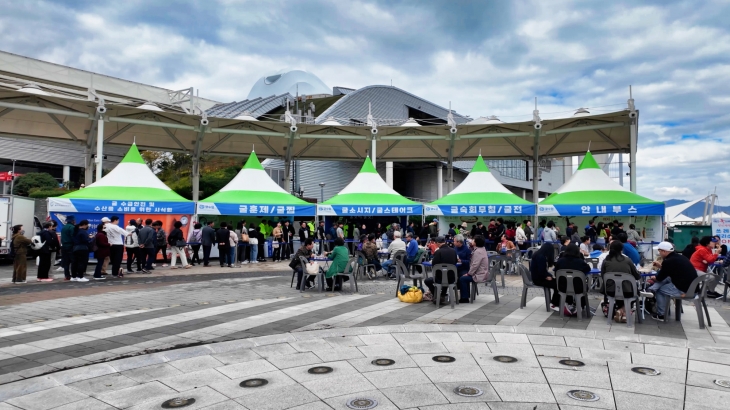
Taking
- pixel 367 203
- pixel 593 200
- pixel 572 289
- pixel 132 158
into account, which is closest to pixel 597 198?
pixel 593 200

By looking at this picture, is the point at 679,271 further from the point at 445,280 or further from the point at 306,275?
the point at 306,275

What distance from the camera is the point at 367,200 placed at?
19.3 m

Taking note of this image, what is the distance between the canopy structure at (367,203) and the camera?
18.8 meters

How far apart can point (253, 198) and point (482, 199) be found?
8.99 metres

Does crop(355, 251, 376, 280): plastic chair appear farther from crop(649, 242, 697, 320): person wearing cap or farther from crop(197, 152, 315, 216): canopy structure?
crop(649, 242, 697, 320): person wearing cap

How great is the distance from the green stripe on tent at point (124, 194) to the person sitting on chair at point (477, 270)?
1178cm

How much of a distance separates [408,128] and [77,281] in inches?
683

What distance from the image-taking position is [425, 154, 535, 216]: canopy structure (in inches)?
733

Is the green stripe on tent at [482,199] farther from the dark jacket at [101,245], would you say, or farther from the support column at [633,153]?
the dark jacket at [101,245]

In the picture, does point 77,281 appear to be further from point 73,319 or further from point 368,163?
point 368,163

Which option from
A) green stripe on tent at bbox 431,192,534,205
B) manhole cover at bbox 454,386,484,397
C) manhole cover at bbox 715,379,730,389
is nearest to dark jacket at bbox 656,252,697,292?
manhole cover at bbox 715,379,730,389

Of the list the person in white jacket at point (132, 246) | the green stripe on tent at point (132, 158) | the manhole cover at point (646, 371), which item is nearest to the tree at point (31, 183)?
the green stripe on tent at point (132, 158)

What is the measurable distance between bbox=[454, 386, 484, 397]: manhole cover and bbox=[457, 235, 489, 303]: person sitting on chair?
14.9 feet

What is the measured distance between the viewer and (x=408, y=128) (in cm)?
2519
